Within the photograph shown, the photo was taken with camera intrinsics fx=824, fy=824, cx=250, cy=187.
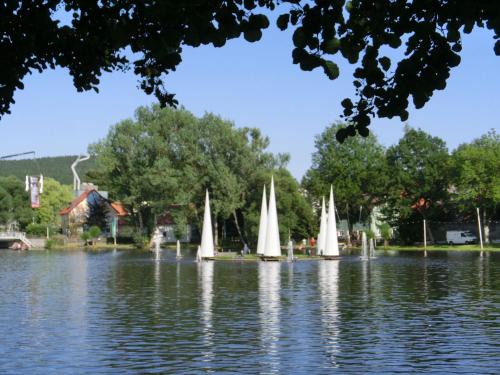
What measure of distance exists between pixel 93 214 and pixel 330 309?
409ft

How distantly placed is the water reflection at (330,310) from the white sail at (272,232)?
44.1 ft

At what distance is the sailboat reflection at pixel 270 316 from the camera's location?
24.7 meters

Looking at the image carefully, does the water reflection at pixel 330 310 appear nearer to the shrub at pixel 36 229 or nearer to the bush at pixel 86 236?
the bush at pixel 86 236

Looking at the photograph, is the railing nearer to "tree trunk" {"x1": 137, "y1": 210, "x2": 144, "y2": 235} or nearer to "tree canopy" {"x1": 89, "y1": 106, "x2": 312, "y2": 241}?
"tree trunk" {"x1": 137, "y1": 210, "x2": 144, "y2": 235}

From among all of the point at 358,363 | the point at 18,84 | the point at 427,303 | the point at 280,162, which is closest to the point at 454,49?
the point at 18,84

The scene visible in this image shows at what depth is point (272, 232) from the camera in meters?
82.7

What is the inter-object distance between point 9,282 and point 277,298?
2302 centimetres

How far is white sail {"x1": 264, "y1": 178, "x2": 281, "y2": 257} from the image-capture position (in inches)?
3255

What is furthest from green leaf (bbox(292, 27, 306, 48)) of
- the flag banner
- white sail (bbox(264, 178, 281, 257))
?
the flag banner

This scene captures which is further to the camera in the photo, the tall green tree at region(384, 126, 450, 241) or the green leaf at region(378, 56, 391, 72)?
the tall green tree at region(384, 126, 450, 241)

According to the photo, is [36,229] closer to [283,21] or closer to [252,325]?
[252,325]

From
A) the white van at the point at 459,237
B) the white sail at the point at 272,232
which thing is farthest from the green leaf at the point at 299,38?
the white van at the point at 459,237

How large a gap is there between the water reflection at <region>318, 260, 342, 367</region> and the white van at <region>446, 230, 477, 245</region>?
65.1 meters

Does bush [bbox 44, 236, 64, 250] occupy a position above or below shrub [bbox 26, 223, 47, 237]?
below
